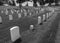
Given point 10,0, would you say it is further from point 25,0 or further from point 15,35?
point 15,35

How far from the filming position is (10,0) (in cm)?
2367

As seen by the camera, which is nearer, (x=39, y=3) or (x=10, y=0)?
(x=39, y=3)

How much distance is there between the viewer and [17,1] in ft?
72.7

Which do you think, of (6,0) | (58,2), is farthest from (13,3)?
(58,2)

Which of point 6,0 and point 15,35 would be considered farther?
point 6,0

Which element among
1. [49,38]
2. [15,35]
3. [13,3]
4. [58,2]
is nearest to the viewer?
[15,35]

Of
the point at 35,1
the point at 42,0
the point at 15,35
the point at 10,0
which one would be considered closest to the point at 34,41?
the point at 15,35

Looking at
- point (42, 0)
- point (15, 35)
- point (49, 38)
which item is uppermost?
point (42, 0)

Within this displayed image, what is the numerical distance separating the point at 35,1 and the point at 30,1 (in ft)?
5.88

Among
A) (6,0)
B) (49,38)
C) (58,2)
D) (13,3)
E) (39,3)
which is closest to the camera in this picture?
(49,38)

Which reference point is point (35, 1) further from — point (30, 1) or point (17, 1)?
point (17, 1)

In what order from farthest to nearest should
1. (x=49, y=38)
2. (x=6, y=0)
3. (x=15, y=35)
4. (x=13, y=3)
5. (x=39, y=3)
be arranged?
(x=6, y=0) < (x=13, y=3) < (x=39, y=3) < (x=49, y=38) < (x=15, y=35)

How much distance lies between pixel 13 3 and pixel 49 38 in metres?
21.0

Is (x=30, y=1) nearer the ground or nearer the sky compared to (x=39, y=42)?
nearer the sky
